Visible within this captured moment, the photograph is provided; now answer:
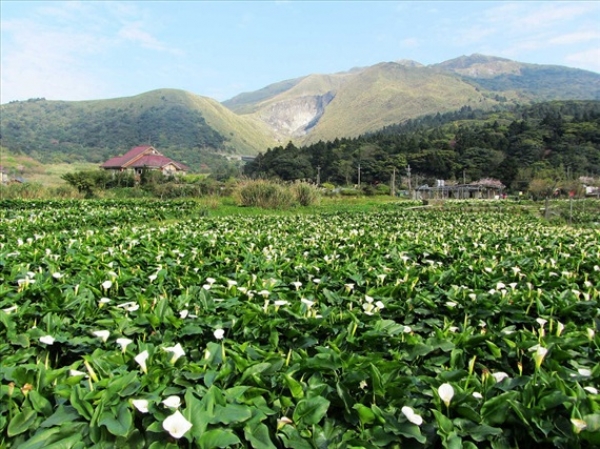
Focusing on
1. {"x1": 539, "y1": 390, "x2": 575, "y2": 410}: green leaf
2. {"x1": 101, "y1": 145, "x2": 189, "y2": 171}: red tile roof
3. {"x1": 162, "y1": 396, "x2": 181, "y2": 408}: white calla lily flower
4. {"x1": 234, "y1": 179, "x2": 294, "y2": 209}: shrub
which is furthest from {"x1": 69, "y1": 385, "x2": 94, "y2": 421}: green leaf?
{"x1": 101, "y1": 145, "x2": 189, "y2": 171}: red tile roof

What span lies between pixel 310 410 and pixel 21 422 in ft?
3.36

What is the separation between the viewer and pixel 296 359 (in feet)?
6.52

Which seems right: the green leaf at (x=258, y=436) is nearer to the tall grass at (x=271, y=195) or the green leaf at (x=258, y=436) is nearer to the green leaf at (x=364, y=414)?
the green leaf at (x=364, y=414)

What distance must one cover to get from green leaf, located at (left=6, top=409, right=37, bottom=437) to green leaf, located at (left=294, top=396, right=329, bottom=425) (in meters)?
0.94

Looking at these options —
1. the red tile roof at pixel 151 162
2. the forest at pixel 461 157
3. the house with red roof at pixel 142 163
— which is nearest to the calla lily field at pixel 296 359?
the forest at pixel 461 157

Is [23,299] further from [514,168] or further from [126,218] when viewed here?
[514,168]

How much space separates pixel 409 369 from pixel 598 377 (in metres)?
0.81

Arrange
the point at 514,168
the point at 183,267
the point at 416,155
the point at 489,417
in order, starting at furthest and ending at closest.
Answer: the point at 416,155
the point at 514,168
the point at 183,267
the point at 489,417

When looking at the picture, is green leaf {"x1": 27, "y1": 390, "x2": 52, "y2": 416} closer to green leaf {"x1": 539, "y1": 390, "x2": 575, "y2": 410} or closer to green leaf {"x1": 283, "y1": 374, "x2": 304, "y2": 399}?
green leaf {"x1": 283, "y1": 374, "x2": 304, "y2": 399}

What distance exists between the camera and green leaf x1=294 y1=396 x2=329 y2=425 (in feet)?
5.09

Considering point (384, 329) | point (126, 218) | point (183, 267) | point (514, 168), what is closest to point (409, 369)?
point (384, 329)

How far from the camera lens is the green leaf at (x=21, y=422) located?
146 cm

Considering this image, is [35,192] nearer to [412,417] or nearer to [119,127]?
[412,417]

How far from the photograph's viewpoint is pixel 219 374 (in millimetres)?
1795
